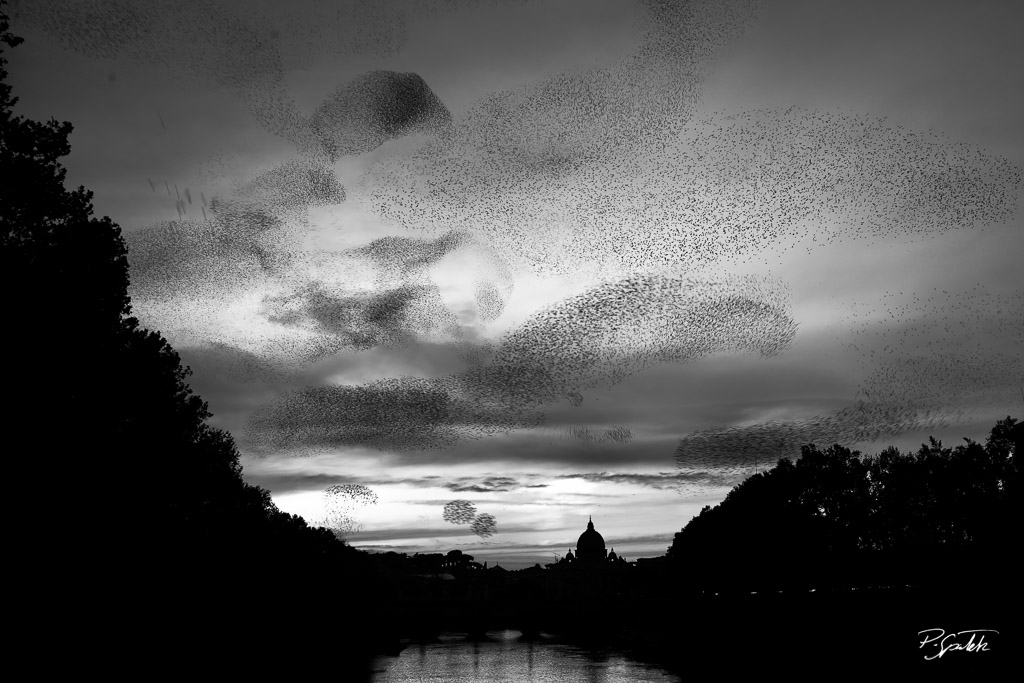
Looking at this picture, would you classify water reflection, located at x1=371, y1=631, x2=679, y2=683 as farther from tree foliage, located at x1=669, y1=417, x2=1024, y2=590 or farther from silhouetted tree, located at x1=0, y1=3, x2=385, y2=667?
silhouetted tree, located at x1=0, y1=3, x2=385, y2=667

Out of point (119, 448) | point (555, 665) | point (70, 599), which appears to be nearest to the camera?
point (70, 599)

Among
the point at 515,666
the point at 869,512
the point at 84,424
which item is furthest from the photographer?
the point at 869,512

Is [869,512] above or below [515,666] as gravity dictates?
above

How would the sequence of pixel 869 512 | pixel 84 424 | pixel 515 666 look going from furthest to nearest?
pixel 869 512 < pixel 515 666 < pixel 84 424

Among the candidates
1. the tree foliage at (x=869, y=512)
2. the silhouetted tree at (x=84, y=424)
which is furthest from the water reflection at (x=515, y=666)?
the silhouetted tree at (x=84, y=424)

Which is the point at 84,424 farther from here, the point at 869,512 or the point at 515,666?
the point at 869,512

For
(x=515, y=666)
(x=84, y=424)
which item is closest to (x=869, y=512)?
(x=515, y=666)

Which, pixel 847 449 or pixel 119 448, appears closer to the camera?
pixel 119 448

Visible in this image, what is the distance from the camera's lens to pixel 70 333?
4619cm

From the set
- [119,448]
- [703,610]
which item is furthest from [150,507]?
[703,610]

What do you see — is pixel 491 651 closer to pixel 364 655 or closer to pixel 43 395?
pixel 364 655

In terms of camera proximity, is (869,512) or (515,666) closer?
(515,666)

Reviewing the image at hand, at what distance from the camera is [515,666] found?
127 m

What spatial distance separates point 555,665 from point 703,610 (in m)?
21.1
